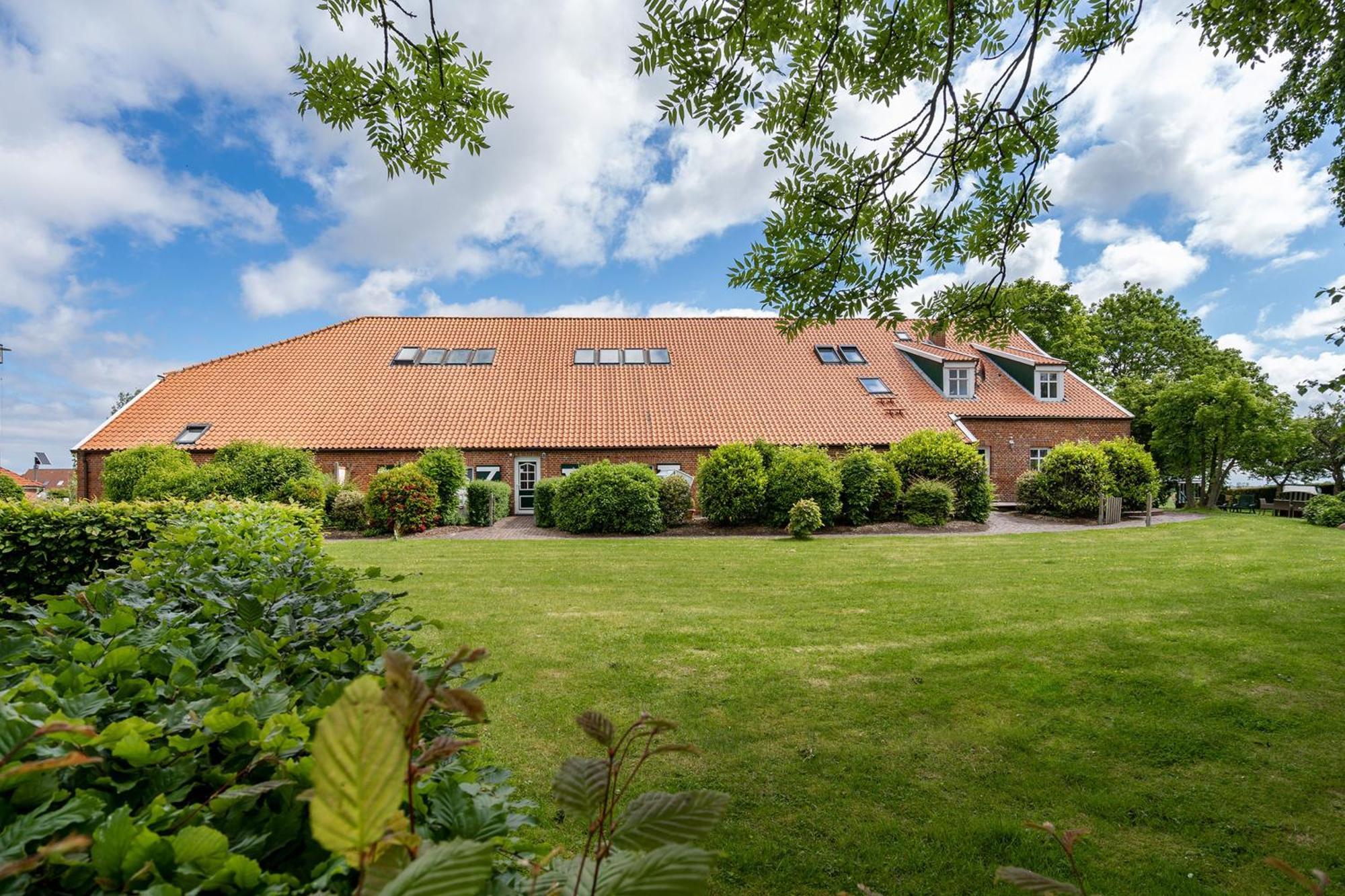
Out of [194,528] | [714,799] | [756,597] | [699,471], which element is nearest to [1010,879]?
[714,799]

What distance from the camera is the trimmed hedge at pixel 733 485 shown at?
1855cm

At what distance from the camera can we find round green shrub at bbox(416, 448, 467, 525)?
1962 cm

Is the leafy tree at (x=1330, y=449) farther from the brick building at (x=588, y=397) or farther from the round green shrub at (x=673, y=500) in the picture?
the round green shrub at (x=673, y=500)

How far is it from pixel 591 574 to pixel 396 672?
10.6 m

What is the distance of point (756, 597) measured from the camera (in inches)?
361

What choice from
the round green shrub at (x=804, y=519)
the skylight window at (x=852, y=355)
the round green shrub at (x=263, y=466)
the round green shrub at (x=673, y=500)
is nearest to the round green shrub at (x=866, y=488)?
the round green shrub at (x=804, y=519)

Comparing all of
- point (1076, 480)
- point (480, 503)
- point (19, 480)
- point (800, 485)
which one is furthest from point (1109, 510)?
point (19, 480)

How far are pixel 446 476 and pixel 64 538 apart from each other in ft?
39.3

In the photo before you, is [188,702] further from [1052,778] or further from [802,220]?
[1052,778]

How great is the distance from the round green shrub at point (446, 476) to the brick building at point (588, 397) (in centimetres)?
261

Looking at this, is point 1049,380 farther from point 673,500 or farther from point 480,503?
point 480,503

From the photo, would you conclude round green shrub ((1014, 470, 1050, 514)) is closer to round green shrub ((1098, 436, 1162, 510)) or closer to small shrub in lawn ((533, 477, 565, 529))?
round green shrub ((1098, 436, 1162, 510))

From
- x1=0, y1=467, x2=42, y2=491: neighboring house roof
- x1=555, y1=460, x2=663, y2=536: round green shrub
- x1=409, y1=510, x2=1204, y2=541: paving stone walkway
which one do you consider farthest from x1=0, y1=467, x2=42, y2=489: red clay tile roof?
x1=555, y1=460, x2=663, y2=536: round green shrub

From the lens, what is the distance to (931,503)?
61.9 feet
